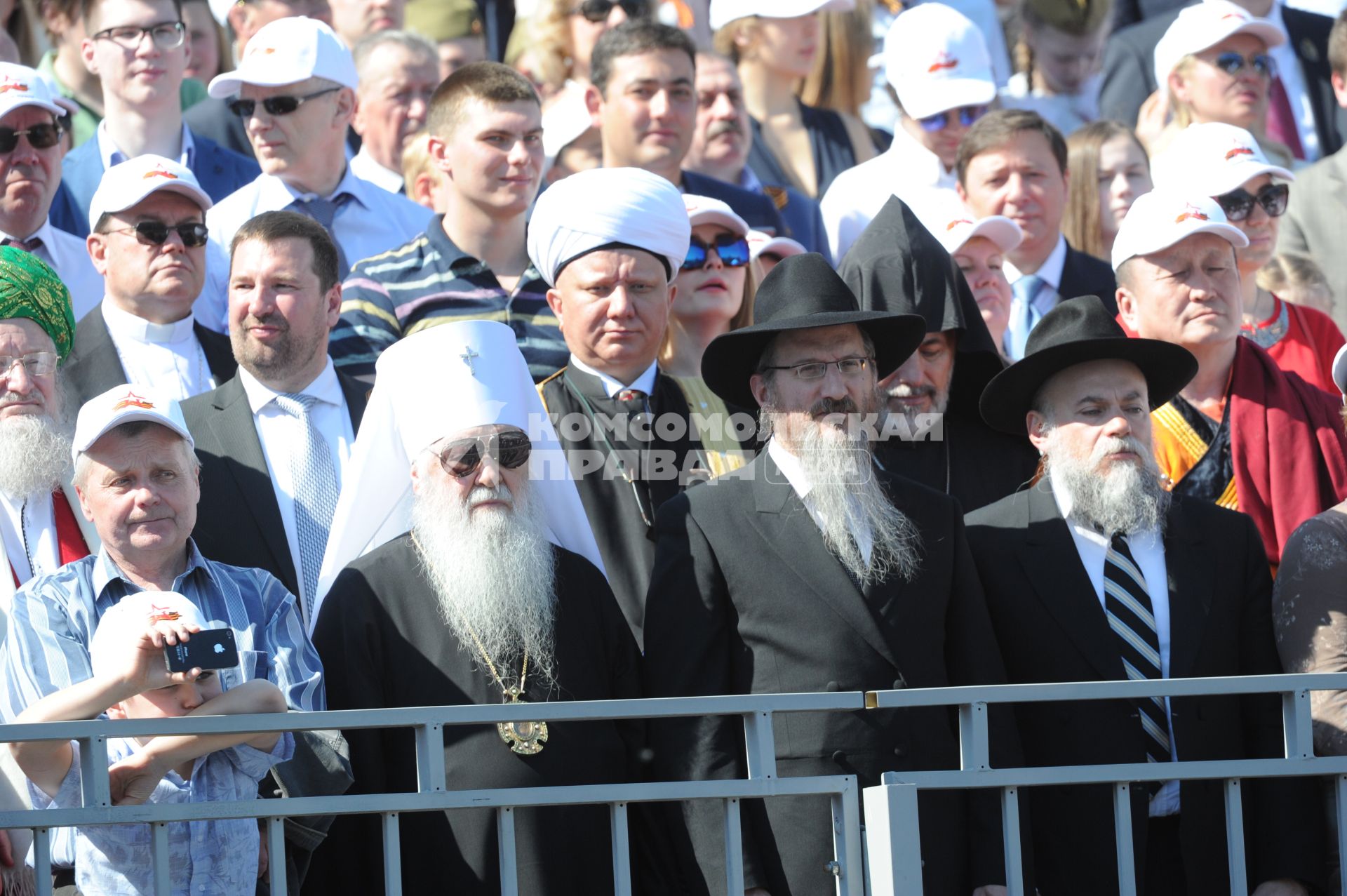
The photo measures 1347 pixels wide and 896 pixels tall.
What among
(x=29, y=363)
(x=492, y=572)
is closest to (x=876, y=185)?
(x=492, y=572)

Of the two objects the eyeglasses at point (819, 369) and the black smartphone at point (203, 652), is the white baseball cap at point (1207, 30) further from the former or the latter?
the black smartphone at point (203, 652)

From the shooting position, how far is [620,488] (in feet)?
18.2

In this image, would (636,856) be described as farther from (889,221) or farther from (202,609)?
(889,221)

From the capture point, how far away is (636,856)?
4816 millimetres

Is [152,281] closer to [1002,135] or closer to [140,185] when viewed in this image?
[140,185]

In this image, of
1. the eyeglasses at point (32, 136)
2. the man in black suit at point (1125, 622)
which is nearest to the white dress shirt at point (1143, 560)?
the man in black suit at point (1125, 622)

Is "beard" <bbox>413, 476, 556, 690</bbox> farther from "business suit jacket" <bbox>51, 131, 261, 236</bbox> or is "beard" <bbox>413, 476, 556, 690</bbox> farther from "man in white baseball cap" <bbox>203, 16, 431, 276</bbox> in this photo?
"business suit jacket" <bbox>51, 131, 261, 236</bbox>

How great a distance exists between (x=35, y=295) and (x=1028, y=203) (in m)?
3.90

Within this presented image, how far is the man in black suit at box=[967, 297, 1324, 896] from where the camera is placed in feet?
15.9

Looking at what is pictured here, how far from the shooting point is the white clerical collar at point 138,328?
623cm

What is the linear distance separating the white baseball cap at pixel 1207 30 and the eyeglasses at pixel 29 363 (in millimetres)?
5456

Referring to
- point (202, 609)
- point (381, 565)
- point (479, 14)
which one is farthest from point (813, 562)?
point (479, 14)

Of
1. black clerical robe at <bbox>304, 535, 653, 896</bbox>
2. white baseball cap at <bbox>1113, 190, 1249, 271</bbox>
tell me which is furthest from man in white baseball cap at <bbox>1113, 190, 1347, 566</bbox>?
black clerical robe at <bbox>304, 535, 653, 896</bbox>

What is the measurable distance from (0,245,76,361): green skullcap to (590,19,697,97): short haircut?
289 cm
